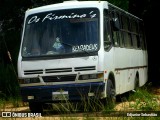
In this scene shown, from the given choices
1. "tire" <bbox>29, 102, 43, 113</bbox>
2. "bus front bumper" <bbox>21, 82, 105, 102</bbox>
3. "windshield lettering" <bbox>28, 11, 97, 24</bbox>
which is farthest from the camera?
"tire" <bbox>29, 102, 43, 113</bbox>

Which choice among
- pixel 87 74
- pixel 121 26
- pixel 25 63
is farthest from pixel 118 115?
pixel 121 26

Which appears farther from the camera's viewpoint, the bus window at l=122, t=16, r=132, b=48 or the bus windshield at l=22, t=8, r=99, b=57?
the bus window at l=122, t=16, r=132, b=48

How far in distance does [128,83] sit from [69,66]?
15.0ft

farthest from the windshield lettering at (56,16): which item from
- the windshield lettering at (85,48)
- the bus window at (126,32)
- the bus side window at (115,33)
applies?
the bus window at (126,32)

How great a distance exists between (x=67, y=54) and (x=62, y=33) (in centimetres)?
62

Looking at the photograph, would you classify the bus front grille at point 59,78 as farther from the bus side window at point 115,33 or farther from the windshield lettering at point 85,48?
the bus side window at point 115,33

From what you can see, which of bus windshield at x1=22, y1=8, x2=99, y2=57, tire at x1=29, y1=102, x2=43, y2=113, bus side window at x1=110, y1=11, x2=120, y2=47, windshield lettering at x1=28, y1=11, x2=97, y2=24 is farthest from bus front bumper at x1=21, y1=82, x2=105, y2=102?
bus side window at x1=110, y1=11, x2=120, y2=47

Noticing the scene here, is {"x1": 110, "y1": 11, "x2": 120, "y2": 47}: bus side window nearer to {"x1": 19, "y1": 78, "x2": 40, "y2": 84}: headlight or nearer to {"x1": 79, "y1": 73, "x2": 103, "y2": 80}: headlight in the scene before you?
{"x1": 79, "y1": 73, "x2": 103, "y2": 80}: headlight

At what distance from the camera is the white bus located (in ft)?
43.8

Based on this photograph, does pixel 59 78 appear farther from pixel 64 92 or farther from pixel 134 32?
pixel 134 32

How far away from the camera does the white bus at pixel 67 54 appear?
43.8 ft

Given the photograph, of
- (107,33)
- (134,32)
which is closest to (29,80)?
(107,33)

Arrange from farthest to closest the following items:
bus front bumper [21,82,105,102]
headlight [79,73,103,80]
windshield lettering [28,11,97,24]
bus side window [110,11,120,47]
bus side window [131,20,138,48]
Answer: bus side window [131,20,138,48] → bus side window [110,11,120,47] → windshield lettering [28,11,97,24] → headlight [79,73,103,80] → bus front bumper [21,82,105,102]

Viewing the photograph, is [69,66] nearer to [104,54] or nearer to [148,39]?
[104,54]
